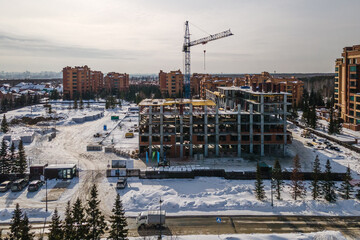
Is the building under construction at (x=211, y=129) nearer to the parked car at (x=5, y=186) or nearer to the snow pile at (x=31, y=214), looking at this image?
the parked car at (x=5, y=186)

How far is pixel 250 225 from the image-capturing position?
23609 mm

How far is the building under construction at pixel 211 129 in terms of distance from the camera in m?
43.1

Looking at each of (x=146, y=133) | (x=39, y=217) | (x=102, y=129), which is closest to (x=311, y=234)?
(x=39, y=217)

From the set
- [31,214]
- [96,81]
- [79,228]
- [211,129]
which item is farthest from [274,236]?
[96,81]

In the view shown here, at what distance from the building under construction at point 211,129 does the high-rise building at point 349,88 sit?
27.8 metres

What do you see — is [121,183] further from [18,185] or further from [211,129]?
[211,129]

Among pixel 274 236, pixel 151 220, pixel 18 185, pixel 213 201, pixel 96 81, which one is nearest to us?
pixel 274 236

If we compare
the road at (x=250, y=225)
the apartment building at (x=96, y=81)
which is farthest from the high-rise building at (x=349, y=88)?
the apartment building at (x=96, y=81)

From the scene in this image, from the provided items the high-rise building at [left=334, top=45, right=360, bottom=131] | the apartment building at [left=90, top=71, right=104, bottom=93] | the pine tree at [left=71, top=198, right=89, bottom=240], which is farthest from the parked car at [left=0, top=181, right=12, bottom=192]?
the apartment building at [left=90, top=71, right=104, bottom=93]

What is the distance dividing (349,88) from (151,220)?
6285 cm

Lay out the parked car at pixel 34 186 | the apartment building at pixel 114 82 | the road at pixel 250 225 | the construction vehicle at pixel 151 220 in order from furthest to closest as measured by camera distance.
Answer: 1. the apartment building at pixel 114 82
2. the parked car at pixel 34 186
3. the construction vehicle at pixel 151 220
4. the road at pixel 250 225

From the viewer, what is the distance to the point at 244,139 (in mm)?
44031

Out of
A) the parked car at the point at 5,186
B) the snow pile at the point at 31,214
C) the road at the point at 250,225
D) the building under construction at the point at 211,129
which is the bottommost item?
the road at the point at 250,225

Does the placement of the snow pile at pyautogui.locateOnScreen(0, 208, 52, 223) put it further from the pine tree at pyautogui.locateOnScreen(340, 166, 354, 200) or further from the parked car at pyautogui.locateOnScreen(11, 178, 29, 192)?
the pine tree at pyautogui.locateOnScreen(340, 166, 354, 200)
